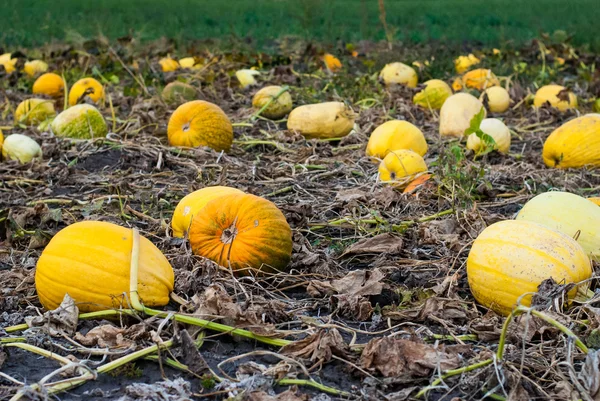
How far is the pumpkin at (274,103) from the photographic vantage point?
7.27 m

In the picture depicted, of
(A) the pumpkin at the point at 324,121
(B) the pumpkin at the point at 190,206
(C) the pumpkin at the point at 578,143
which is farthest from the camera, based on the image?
(A) the pumpkin at the point at 324,121

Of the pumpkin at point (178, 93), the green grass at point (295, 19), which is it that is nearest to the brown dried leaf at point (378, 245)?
the pumpkin at point (178, 93)

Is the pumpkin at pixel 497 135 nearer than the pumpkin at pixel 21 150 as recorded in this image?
No

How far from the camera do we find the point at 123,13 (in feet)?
44.0

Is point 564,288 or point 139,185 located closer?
point 564,288

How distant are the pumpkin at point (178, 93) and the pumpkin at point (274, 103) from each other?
0.69m

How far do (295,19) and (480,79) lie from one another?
549 cm

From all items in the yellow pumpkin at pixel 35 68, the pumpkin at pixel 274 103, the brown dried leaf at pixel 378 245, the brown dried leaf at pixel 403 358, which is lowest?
the yellow pumpkin at pixel 35 68

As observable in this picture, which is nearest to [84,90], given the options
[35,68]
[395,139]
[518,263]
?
[35,68]

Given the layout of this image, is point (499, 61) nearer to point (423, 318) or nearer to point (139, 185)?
point (139, 185)

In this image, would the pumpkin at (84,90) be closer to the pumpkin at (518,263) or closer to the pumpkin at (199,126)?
the pumpkin at (199,126)

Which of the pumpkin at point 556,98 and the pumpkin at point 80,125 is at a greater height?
the pumpkin at point 80,125

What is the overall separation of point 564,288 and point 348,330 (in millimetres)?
814

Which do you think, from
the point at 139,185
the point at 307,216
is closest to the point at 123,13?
the point at 139,185
